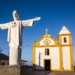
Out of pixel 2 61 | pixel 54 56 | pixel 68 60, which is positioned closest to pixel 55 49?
pixel 54 56

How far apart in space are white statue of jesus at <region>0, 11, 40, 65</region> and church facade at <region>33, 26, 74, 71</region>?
1352cm

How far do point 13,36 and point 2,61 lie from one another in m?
18.1

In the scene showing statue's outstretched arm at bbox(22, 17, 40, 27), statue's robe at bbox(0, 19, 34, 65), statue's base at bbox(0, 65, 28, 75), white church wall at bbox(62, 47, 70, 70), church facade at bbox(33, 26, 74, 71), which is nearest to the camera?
statue's base at bbox(0, 65, 28, 75)

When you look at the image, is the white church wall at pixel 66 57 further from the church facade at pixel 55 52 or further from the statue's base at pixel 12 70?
the statue's base at pixel 12 70

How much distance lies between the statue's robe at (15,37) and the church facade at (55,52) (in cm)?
1352

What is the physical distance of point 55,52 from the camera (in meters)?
18.0

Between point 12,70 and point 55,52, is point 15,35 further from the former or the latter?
point 55,52

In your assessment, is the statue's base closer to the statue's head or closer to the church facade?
the statue's head

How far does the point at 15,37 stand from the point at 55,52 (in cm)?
1376

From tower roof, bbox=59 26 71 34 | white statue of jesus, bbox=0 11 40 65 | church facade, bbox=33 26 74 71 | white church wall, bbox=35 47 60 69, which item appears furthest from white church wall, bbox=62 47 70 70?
white statue of jesus, bbox=0 11 40 65

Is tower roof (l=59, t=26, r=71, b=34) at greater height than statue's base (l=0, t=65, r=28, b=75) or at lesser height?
greater

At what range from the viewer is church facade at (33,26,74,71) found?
57.1ft

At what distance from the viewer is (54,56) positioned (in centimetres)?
1792

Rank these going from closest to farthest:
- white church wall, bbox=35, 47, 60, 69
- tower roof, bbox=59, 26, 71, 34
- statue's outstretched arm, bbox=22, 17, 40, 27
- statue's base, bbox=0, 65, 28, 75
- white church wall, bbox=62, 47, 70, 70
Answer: statue's base, bbox=0, 65, 28, 75
statue's outstretched arm, bbox=22, 17, 40, 27
white church wall, bbox=62, 47, 70, 70
white church wall, bbox=35, 47, 60, 69
tower roof, bbox=59, 26, 71, 34
